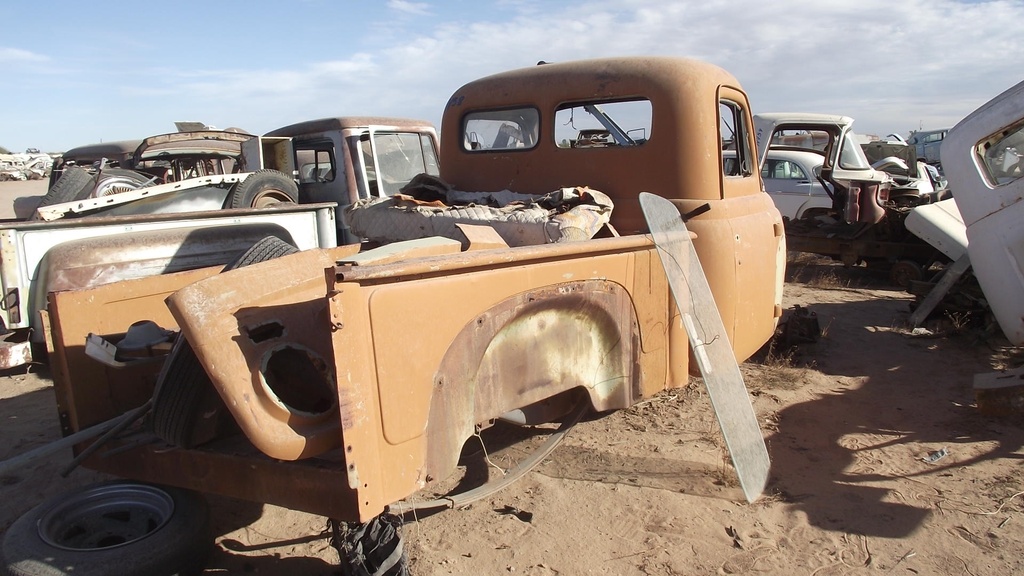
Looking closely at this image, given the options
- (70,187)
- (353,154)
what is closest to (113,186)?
(70,187)

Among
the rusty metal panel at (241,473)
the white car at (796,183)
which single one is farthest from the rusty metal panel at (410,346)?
the white car at (796,183)

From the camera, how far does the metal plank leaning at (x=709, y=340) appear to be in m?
3.17

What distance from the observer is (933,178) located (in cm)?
1229

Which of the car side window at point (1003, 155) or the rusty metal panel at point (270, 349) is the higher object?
the car side window at point (1003, 155)

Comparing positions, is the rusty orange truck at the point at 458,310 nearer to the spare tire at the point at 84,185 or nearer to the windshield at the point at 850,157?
the spare tire at the point at 84,185

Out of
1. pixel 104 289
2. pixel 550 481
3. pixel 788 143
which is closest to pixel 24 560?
pixel 104 289

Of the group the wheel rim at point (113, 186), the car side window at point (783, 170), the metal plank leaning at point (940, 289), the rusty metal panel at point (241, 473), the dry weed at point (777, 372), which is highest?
the wheel rim at point (113, 186)

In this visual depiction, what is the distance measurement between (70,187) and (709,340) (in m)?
6.39

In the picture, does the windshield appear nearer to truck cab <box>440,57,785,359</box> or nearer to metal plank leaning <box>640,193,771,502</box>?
truck cab <box>440,57,785,359</box>

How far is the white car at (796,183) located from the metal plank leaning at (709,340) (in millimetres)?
7343

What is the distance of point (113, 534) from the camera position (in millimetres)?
2660

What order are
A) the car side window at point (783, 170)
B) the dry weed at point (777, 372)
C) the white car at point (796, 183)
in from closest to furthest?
1. the dry weed at point (777, 372)
2. the white car at point (796, 183)
3. the car side window at point (783, 170)

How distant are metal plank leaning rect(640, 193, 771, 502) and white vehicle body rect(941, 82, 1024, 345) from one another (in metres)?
2.63

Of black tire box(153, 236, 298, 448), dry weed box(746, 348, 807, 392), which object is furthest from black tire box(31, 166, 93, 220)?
dry weed box(746, 348, 807, 392)
